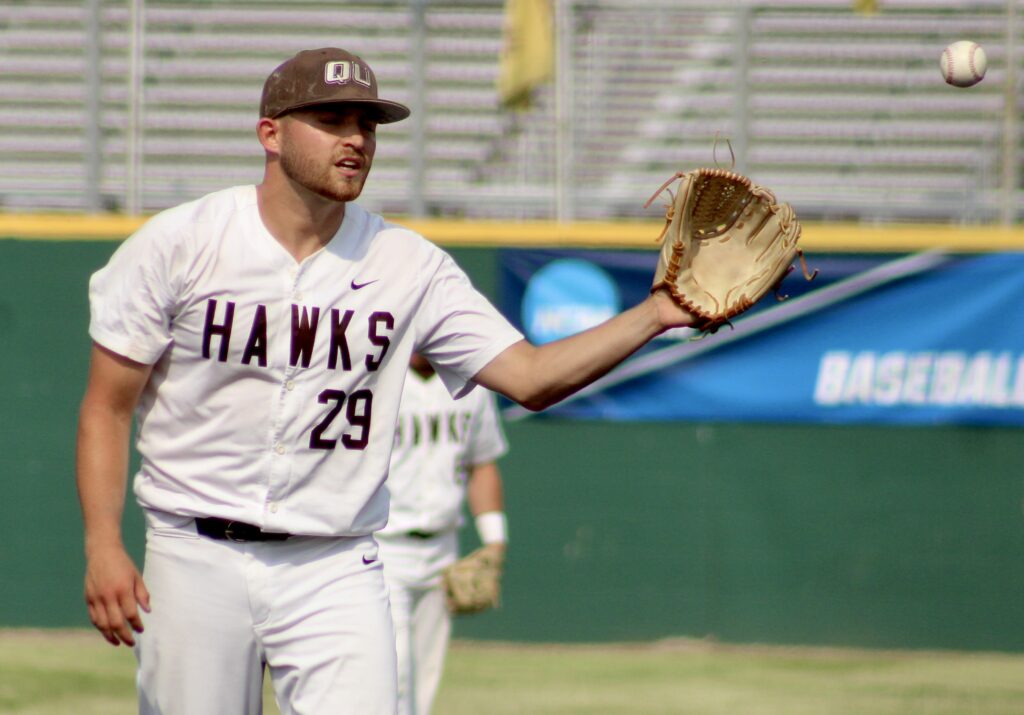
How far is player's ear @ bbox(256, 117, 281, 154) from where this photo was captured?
3789 mm

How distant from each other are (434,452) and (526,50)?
4562mm

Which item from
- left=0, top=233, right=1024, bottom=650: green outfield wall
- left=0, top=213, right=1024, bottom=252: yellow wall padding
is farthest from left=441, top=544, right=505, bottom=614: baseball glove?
left=0, top=213, right=1024, bottom=252: yellow wall padding

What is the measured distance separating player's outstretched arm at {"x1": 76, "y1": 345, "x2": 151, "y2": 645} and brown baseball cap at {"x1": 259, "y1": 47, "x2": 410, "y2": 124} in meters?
0.73

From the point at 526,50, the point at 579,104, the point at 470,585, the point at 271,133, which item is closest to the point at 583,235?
the point at 579,104

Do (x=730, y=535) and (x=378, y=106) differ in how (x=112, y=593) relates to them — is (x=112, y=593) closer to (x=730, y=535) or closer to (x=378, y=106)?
(x=378, y=106)

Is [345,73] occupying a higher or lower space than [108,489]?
higher

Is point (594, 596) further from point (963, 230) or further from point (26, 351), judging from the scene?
point (26, 351)

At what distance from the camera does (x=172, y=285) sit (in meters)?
3.64

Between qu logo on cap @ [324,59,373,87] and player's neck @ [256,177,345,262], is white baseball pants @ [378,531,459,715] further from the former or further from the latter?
qu logo on cap @ [324,59,373,87]

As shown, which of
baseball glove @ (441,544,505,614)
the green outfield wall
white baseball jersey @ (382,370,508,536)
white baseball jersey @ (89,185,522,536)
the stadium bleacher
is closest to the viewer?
white baseball jersey @ (89,185,522,536)

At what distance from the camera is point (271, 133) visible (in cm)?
381

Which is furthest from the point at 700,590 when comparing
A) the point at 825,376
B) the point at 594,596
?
the point at 825,376

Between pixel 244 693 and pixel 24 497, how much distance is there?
613 centimetres

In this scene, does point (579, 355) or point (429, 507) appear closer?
point (579, 355)
